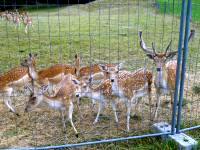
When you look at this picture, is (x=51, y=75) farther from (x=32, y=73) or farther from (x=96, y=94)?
(x=96, y=94)

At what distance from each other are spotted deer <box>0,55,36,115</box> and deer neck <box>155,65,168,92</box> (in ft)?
6.99

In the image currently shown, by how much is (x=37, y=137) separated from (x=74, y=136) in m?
0.47

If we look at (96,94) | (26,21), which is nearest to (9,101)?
(96,94)

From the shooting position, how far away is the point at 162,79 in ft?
17.2

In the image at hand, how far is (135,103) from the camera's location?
5586mm

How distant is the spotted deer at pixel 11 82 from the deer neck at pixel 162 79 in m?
2.13

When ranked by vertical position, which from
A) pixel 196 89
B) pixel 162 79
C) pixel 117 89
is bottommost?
pixel 196 89

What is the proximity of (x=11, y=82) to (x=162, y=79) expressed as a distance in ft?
7.76

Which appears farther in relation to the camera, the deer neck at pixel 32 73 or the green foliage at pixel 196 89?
the green foliage at pixel 196 89

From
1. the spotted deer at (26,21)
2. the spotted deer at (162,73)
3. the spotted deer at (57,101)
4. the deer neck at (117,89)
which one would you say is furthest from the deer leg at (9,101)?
the spotted deer at (26,21)

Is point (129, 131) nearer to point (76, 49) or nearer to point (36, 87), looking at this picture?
point (36, 87)

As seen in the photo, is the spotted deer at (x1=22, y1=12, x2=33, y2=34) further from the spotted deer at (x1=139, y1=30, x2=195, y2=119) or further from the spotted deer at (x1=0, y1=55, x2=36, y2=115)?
the spotted deer at (x1=139, y1=30, x2=195, y2=119)

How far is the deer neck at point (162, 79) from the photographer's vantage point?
17.1 feet

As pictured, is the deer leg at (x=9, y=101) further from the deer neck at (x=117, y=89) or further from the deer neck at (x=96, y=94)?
the deer neck at (x=117, y=89)
